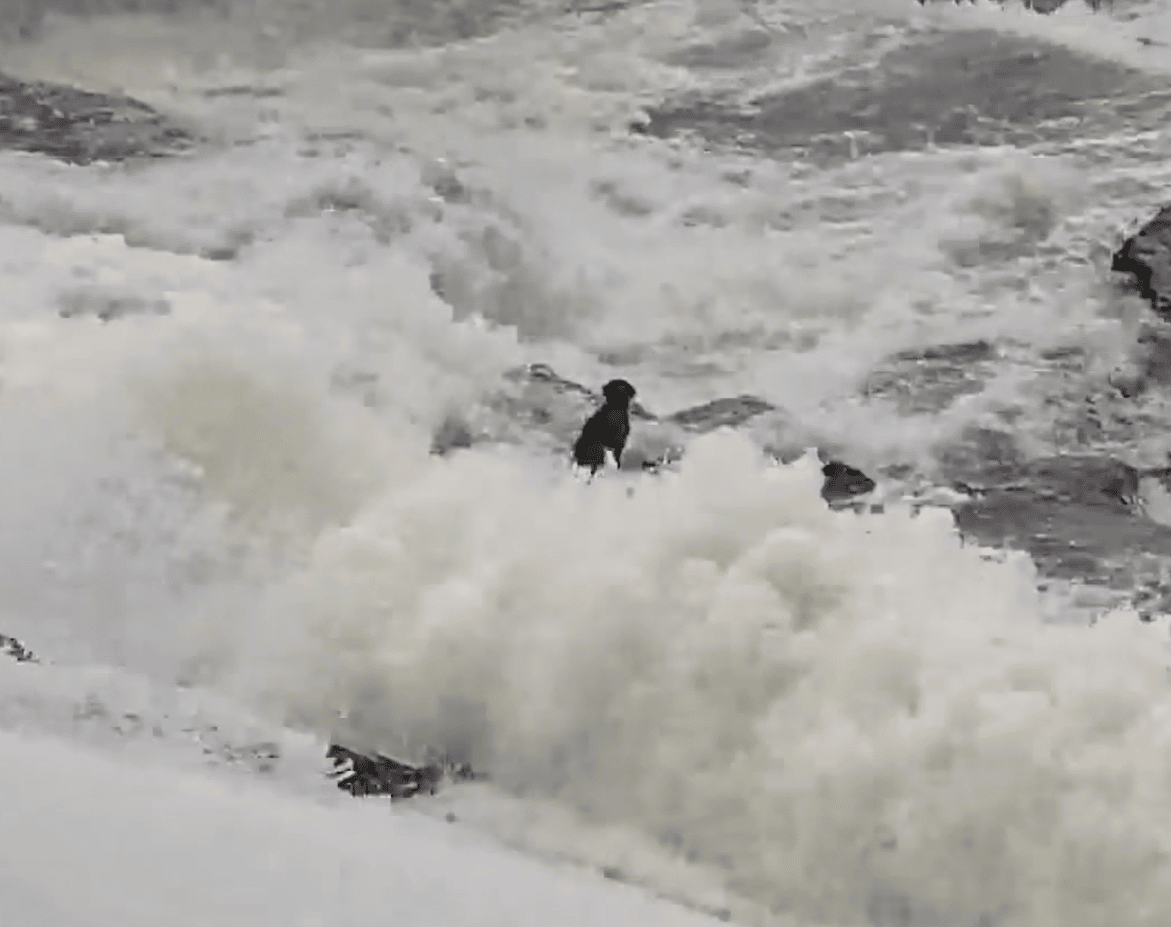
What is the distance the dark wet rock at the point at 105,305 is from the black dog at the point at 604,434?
9.28ft

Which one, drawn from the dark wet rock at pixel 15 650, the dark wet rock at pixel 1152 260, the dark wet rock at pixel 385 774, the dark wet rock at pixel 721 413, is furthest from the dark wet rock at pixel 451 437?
the dark wet rock at pixel 1152 260

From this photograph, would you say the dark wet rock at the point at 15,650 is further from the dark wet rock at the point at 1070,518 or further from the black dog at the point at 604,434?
the dark wet rock at the point at 1070,518

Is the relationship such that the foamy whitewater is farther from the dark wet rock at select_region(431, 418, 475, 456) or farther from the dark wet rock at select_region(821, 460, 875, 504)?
the dark wet rock at select_region(821, 460, 875, 504)

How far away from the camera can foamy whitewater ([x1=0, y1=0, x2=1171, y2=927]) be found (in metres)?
5.20

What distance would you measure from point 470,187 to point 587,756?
9.31 metres

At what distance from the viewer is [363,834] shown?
191 inches

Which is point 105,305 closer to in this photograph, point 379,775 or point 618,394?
point 618,394

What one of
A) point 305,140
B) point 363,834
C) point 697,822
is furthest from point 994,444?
point 305,140

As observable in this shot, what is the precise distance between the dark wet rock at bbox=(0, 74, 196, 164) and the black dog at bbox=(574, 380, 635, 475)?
6804 mm

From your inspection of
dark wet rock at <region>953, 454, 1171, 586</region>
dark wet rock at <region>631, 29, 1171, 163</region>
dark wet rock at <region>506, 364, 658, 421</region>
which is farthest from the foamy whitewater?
dark wet rock at <region>631, 29, 1171, 163</region>

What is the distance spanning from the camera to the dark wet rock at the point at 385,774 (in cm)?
540

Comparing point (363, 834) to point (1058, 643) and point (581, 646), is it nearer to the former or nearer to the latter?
point (581, 646)

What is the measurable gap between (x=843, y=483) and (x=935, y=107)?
29.6ft

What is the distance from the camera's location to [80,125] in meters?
14.9
